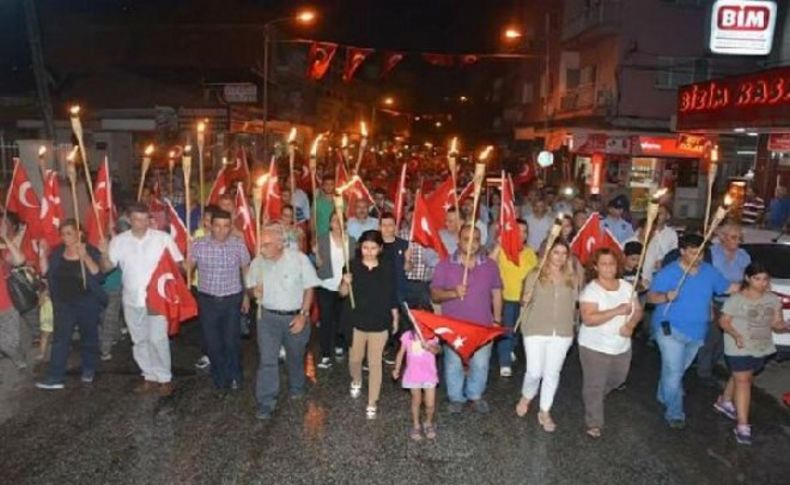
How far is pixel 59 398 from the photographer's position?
717cm

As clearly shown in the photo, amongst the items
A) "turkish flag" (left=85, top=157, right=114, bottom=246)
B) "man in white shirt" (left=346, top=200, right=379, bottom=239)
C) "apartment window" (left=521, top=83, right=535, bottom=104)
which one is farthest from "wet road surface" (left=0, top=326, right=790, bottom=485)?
"apartment window" (left=521, top=83, right=535, bottom=104)

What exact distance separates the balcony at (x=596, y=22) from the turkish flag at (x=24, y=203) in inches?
851

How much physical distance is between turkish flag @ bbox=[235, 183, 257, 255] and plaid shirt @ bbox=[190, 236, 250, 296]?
182cm

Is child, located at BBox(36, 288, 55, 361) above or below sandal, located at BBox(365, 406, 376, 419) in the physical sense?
above

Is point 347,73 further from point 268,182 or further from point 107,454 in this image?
point 107,454

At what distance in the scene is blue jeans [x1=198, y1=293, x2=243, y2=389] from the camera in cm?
730

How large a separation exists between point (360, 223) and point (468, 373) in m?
2.67

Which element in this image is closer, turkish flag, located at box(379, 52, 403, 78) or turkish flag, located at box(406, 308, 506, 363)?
turkish flag, located at box(406, 308, 506, 363)

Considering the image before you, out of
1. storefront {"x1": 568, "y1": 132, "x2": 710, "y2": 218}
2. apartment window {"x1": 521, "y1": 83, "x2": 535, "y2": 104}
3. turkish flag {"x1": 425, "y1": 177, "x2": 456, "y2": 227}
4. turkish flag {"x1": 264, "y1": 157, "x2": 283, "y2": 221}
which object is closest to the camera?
turkish flag {"x1": 425, "y1": 177, "x2": 456, "y2": 227}

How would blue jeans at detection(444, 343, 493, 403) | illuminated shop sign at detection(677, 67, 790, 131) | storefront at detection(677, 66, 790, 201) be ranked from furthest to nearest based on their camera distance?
storefront at detection(677, 66, 790, 201) < illuminated shop sign at detection(677, 67, 790, 131) < blue jeans at detection(444, 343, 493, 403)

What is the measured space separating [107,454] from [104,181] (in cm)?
370

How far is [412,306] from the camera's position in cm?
834

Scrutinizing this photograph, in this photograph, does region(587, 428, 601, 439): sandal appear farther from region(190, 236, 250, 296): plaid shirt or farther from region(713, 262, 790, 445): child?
region(190, 236, 250, 296): plaid shirt

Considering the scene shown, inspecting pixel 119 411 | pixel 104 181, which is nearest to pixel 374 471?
pixel 119 411
